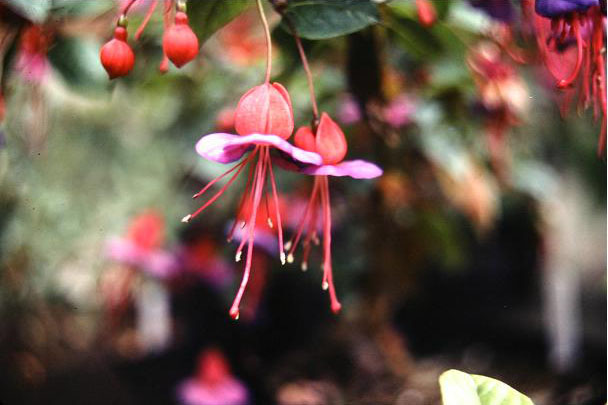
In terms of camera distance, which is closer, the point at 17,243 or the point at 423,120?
the point at 423,120

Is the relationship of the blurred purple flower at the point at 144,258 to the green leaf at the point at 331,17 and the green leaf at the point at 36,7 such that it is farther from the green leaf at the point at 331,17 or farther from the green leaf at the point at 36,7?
the green leaf at the point at 331,17

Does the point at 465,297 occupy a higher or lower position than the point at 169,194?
lower

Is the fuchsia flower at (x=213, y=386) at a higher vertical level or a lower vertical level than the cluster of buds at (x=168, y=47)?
lower

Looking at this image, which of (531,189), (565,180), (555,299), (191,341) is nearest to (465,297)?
(555,299)

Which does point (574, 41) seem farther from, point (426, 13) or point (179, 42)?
point (179, 42)

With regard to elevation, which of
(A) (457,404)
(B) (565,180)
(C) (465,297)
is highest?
(A) (457,404)

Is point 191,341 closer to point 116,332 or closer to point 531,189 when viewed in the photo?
point 116,332

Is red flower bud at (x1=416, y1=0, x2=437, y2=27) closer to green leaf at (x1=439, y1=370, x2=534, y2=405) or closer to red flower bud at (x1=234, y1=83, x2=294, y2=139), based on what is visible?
red flower bud at (x1=234, y1=83, x2=294, y2=139)

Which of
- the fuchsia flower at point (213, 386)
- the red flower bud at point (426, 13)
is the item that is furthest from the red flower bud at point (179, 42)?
the fuchsia flower at point (213, 386)
